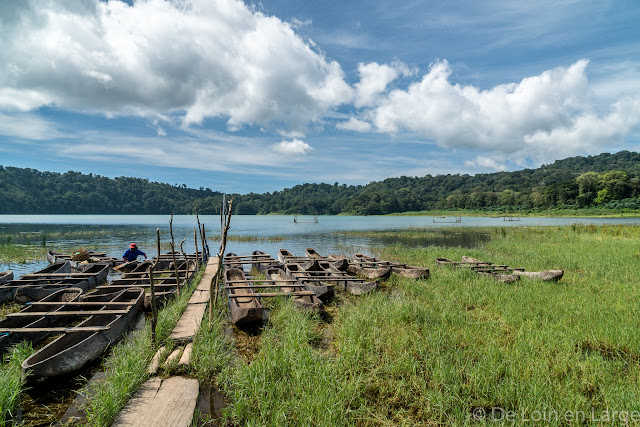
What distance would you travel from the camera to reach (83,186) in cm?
11894

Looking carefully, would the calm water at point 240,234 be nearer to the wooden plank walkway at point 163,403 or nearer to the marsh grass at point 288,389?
the wooden plank walkway at point 163,403

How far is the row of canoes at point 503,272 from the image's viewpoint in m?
11.2

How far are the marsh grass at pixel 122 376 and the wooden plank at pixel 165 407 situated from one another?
0.51 feet

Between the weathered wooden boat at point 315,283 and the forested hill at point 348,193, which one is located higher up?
the forested hill at point 348,193

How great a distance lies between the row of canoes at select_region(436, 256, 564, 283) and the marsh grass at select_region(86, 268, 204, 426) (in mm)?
11509


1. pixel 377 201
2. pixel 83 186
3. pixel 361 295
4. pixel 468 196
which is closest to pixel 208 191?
pixel 83 186

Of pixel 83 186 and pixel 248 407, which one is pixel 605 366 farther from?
pixel 83 186

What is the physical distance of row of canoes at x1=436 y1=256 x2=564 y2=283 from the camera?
11219 mm

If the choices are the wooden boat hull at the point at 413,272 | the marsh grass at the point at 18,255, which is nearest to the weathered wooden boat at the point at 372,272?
the wooden boat hull at the point at 413,272

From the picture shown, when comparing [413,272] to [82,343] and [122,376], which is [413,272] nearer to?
[122,376]

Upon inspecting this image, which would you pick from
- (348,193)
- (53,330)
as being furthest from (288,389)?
(348,193)

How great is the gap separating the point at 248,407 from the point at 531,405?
3.79m

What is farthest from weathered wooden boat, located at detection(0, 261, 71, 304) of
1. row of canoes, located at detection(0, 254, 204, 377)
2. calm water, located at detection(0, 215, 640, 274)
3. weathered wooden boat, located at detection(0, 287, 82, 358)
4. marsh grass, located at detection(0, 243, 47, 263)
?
marsh grass, located at detection(0, 243, 47, 263)

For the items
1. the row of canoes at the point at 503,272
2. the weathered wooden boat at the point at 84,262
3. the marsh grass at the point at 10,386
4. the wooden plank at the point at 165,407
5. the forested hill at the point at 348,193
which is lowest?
the weathered wooden boat at the point at 84,262
